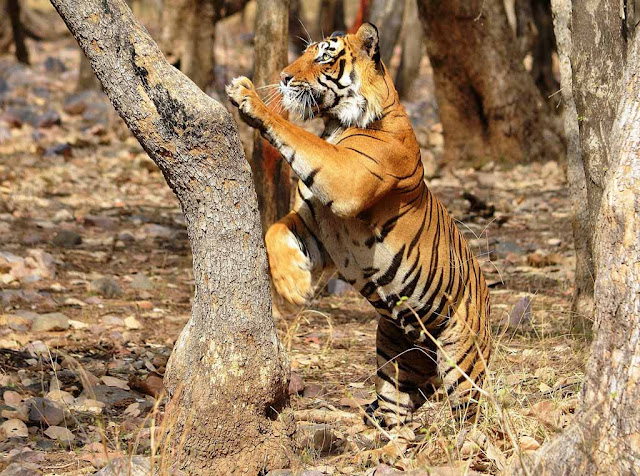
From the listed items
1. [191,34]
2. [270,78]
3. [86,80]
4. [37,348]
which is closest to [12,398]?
[37,348]

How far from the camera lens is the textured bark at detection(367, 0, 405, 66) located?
45.6ft

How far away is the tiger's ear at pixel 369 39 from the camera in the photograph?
368cm

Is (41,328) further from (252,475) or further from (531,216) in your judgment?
(531,216)

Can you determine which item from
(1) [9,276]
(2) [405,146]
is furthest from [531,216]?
(2) [405,146]

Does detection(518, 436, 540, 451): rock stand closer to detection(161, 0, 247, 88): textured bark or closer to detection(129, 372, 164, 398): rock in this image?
detection(129, 372, 164, 398): rock

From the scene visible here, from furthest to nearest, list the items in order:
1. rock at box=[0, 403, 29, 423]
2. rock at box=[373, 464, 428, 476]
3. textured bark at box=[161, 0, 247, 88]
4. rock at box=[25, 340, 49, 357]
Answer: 1. textured bark at box=[161, 0, 247, 88]
2. rock at box=[25, 340, 49, 357]
3. rock at box=[0, 403, 29, 423]
4. rock at box=[373, 464, 428, 476]

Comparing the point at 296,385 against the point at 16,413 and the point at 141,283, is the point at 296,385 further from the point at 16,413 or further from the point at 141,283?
the point at 141,283

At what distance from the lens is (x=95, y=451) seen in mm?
3621

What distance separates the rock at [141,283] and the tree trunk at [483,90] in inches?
211

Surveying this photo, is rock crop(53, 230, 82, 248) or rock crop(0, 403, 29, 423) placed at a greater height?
rock crop(53, 230, 82, 248)

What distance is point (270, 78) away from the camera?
5793 millimetres

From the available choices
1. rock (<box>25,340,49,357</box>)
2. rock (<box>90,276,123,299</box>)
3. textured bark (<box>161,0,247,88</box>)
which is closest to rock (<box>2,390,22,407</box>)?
rock (<box>25,340,49,357</box>)

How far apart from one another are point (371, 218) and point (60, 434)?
1583 mm

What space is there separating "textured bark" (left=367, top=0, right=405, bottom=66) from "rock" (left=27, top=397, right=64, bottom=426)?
10.7m
